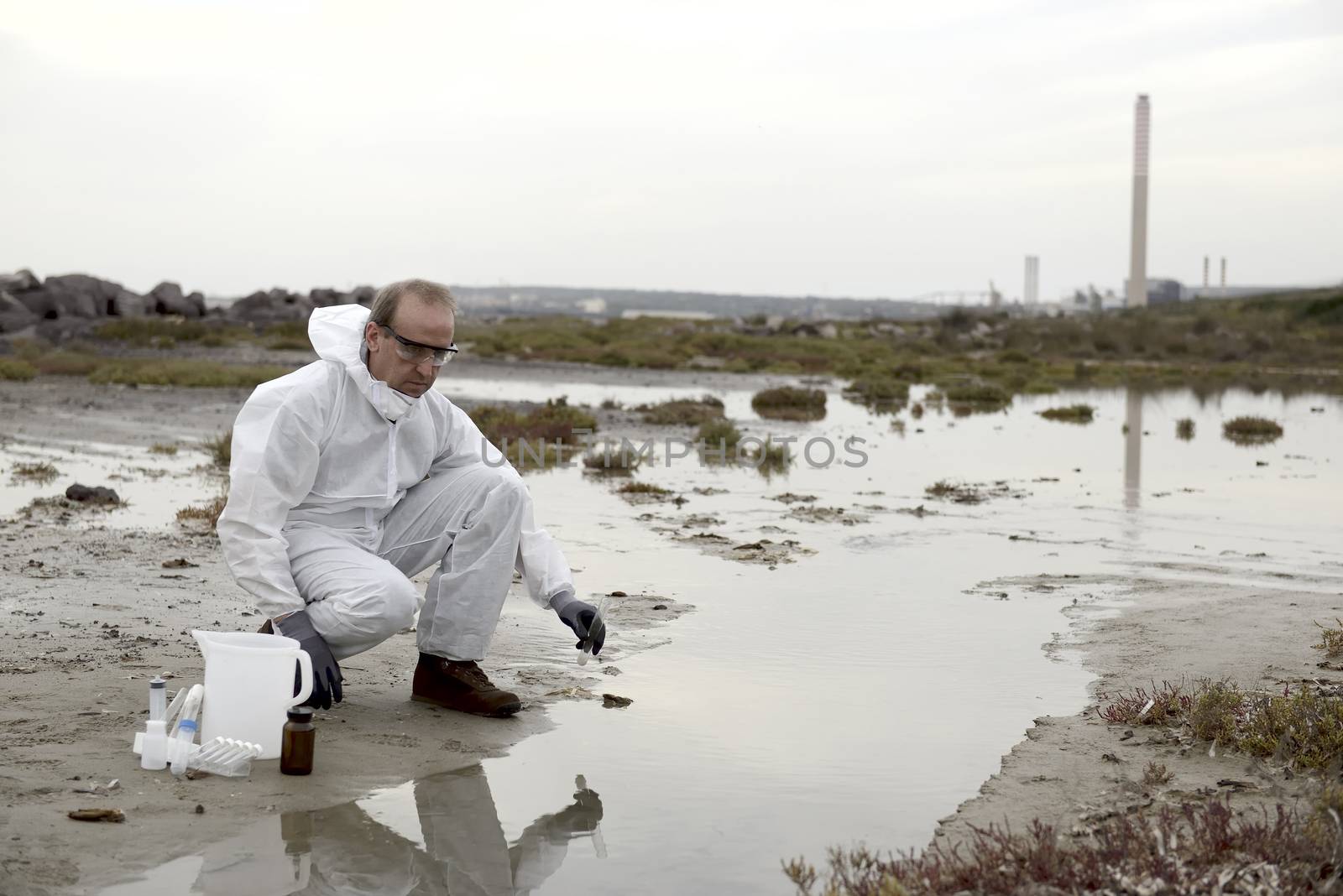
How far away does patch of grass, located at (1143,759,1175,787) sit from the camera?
4.73m

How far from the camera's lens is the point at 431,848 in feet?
13.9

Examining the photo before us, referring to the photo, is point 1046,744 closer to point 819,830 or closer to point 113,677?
point 819,830

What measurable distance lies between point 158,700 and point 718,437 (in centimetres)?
1409

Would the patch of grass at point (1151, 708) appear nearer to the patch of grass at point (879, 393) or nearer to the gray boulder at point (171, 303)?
the patch of grass at point (879, 393)

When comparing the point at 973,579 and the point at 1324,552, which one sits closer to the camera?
the point at 973,579

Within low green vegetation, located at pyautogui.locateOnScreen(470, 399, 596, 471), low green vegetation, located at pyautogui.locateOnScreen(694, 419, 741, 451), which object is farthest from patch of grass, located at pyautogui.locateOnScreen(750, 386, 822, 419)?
low green vegetation, located at pyautogui.locateOnScreen(694, 419, 741, 451)

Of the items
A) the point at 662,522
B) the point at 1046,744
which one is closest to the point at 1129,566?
the point at 662,522

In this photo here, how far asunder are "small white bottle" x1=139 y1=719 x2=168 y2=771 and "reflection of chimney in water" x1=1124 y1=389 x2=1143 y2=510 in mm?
10357

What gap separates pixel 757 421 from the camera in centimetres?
2309

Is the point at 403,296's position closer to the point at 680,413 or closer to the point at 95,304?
the point at 680,413

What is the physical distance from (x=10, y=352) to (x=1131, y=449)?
32071mm

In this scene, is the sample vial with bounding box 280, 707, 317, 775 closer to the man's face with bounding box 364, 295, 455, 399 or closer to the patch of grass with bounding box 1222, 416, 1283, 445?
the man's face with bounding box 364, 295, 455, 399

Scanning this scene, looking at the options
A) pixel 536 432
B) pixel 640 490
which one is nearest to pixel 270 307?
pixel 536 432

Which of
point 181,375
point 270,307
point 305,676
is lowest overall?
point 305,676
